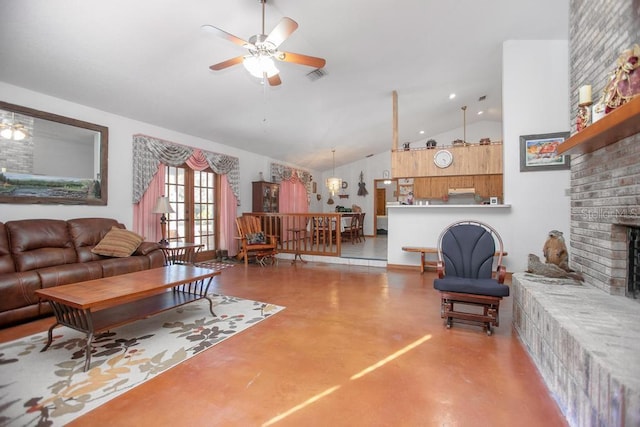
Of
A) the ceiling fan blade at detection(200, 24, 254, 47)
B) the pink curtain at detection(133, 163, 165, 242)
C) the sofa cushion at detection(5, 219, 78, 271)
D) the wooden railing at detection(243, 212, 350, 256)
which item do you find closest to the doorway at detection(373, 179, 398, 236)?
the wooden railing at detection(243, 212, 350, 256)

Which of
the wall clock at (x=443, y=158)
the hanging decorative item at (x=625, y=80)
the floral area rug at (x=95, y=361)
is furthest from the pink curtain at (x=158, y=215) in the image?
the hanging decorative item at (x=625, y=80)

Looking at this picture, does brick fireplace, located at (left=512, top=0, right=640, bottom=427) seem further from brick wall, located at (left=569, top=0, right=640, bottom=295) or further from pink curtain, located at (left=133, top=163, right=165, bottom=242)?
pink curtain, located at (left=133, top=163, right=165, bottom=242)

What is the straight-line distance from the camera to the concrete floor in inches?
60.2

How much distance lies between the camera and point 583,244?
8.43 ft

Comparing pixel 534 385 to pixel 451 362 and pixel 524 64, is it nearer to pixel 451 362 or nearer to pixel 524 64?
pixel 451 362

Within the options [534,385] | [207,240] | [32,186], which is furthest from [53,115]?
[534,385]

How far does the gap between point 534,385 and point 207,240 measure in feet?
19.1

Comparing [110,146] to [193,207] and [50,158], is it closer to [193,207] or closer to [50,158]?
[50,158]

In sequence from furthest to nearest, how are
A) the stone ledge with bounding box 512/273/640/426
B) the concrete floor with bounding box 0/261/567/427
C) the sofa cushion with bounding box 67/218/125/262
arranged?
the sofa cushion with bounding box 67/218/125/262
the concrete floor with bounding box 0/261/567/427
the stone ledge with bounding box 512/273/640/426

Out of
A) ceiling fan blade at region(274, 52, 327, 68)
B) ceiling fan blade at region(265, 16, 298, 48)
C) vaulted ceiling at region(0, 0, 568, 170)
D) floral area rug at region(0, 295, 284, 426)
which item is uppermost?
vaulted ceiling at region(0, 0, 568, 170)

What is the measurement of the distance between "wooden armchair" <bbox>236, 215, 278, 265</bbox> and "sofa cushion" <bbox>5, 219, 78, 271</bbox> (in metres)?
2.55

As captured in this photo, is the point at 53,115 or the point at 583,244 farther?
the point at 53,115

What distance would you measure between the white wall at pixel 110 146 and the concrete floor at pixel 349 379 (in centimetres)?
167

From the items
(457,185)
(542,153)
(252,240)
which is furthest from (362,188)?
(542,153)
